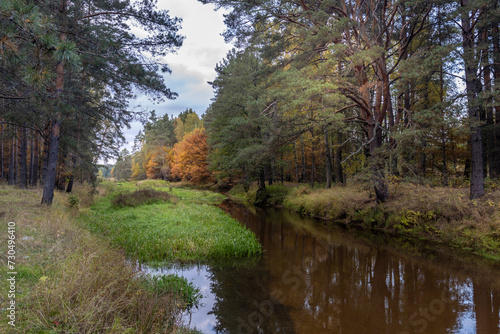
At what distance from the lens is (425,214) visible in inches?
414

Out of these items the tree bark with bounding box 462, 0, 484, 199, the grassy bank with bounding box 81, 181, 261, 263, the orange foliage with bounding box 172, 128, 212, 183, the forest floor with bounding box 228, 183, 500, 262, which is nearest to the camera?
the grassy bank with bounding box 81, 181, 261, 263

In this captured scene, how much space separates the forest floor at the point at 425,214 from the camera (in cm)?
854

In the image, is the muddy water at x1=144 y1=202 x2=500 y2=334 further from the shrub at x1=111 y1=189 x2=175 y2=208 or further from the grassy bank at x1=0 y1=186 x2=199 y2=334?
the shrub at x1=111 y1=189 x2=175 y2=208

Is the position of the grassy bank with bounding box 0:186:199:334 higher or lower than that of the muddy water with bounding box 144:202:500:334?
higher

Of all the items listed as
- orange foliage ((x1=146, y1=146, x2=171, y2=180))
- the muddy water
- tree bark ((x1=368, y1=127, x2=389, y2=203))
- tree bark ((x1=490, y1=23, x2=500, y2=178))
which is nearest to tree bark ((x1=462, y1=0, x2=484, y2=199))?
tree bark ((x1=368, y1=127, x2=389, y2=203))

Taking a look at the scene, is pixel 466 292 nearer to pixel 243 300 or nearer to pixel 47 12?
pixel 243 300

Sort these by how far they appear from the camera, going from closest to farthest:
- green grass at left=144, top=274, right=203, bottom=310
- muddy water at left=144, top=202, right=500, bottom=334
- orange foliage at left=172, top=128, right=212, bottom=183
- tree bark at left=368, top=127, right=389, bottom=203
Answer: muddy water at left=144, top=202, right=500, bottom=334 → green grass at left=144, top=274, right=203, bottom=310 → tree bark at left=368, top=127, right=389, bottom=203 → orange foliage at left=172, top=128, right=212, bottom=183

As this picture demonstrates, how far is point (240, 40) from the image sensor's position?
42.0 feet

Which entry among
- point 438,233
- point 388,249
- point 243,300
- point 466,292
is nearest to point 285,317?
point 243,300

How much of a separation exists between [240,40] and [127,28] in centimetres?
518

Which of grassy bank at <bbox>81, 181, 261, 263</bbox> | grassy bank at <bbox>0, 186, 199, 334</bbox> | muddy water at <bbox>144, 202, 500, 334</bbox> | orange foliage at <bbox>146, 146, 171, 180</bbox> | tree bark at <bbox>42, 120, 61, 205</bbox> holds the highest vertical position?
orange foliage at <bbox>146, 146, 171, 180</bbox>

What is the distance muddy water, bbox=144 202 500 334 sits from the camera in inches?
183

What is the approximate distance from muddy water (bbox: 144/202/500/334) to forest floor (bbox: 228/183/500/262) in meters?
1.31

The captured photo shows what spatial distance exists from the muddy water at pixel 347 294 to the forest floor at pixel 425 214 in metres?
1.31
